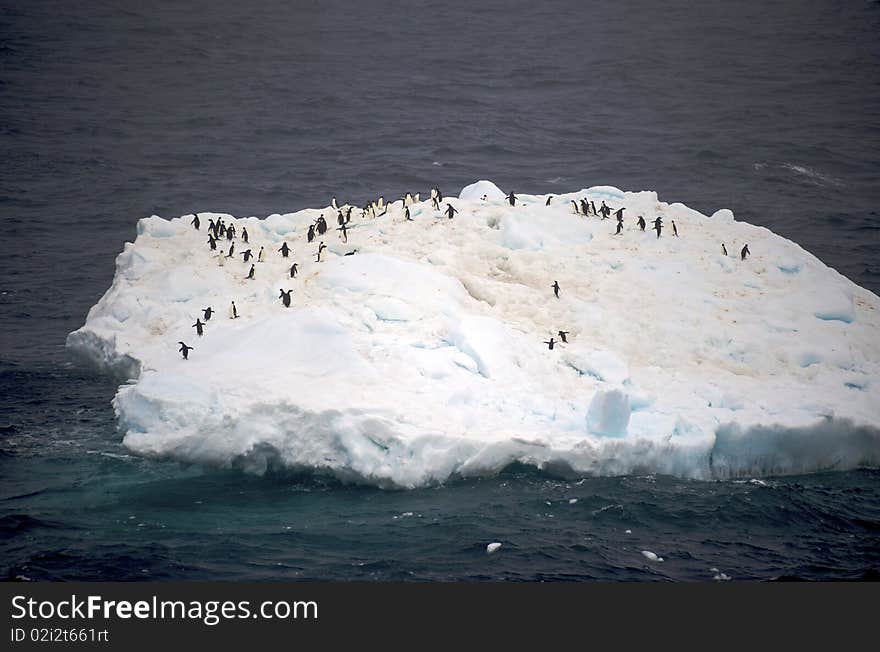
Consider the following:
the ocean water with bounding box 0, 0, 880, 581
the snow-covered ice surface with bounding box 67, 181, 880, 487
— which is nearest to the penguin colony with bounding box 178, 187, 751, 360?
the snow-covered ice surface with bounding box 67, 181, 880, 487

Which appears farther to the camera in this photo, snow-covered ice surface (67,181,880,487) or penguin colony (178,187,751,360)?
penguin colony (178,187,751,360)

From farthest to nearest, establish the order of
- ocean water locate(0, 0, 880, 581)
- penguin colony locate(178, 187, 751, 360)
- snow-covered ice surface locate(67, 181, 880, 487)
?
→ penguin colony locate(178, 187, 751, 360)
snow-covered ice surface locate(67, 181, 880, 487)
ocean water locate(0, 0, 880, 581)

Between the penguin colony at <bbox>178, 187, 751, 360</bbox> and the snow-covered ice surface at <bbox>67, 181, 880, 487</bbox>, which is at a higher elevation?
the penguin colony at <bbox>178, 187, 751, 360</bbox>

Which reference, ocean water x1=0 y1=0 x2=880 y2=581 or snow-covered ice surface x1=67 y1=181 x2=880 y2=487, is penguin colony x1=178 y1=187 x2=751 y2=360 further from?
ocean water x1=0 y1=0 x2=880 y2=581

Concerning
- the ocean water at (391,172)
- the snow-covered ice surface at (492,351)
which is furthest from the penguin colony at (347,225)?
the ocean water at (391,172)

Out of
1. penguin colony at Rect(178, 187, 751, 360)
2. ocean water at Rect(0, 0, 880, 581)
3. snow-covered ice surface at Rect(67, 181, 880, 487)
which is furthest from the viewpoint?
penguin colony at Rect(178, 187, 751, 360)

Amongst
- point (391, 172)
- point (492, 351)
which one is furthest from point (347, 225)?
point (391, 172)

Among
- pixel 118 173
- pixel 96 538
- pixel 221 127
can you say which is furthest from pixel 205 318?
pixel 221 127

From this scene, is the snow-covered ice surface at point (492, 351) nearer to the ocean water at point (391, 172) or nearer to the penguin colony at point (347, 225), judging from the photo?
the penguin colony at point (347, 225)
